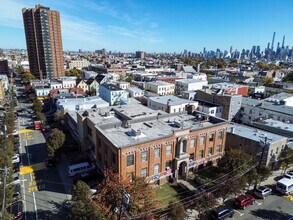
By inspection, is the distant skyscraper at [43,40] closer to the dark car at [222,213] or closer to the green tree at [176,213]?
the green tree at [176,213]

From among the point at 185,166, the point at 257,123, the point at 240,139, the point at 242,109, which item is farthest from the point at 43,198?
the point at 242,109

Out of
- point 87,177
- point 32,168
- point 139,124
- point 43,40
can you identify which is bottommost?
point 32,168

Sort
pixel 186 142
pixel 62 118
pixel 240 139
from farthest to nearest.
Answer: pixel 62 118
pixel 240 139
pixel 186 142

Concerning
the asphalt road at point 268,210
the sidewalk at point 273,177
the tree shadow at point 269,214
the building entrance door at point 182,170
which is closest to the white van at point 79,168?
the building entrance door at point 182,170

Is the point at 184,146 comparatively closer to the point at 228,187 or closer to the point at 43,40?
the point at 228,187

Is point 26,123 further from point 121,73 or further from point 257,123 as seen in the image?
point 121,73

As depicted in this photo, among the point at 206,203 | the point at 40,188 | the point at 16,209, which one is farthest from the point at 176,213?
the point at 40,188

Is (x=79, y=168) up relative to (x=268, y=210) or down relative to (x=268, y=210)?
up
